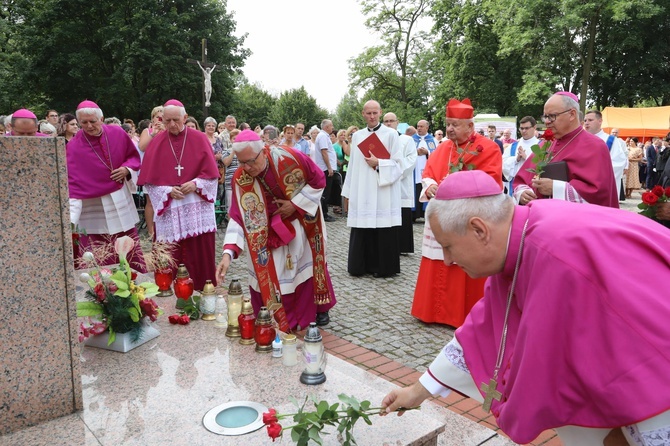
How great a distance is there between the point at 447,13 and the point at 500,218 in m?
35.3

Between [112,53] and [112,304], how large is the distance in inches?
1097

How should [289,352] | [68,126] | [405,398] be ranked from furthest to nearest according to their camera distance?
[68,126] → [289,352] → [405,398]

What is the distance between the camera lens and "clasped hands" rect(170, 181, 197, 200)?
5.55 meters

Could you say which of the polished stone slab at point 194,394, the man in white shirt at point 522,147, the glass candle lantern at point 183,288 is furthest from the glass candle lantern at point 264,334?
the man in white shirt at point 522,147

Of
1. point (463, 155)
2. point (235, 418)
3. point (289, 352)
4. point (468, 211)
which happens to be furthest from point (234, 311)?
point (463, 155)

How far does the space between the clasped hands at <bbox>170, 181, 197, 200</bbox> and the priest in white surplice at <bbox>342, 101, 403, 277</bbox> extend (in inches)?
95.1

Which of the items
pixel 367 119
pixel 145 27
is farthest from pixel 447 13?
pixel 367 119

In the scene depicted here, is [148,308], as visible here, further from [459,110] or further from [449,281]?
[459,110]

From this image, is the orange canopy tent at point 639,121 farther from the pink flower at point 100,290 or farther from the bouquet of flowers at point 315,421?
the bouquet of flowers at point 315,421

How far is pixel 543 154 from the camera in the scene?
14.1ft

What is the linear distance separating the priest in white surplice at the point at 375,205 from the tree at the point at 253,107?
25381 mm

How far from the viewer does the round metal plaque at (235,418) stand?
93.5 inches

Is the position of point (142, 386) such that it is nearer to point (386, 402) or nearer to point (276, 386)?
point (276, 386)

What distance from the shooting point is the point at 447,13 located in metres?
33.8
